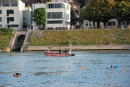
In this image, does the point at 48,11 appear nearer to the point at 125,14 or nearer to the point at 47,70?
the point at 125,14

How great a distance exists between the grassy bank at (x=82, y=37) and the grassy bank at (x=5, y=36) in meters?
Answer: 6.65

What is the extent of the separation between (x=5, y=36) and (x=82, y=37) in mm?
21447

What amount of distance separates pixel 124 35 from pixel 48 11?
29.8 metres

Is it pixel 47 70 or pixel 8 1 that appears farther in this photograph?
pixel 8 1

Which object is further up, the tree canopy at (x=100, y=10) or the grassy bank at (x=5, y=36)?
the tree canopy at (x=100, y=10)

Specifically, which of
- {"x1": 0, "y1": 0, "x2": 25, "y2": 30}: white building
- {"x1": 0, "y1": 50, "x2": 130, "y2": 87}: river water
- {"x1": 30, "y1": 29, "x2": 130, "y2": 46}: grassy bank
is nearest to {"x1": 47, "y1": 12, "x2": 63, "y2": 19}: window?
{"x1": 0, "y1": 0, "x2": 25, "y2": 30}: white building

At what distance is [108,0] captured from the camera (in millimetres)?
147875

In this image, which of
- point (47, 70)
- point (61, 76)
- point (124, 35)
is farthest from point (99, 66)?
point (124, 35)

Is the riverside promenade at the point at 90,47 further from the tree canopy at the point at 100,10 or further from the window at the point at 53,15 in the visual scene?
the window at the point at 53,15

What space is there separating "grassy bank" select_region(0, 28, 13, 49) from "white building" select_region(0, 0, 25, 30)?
13.8 metres

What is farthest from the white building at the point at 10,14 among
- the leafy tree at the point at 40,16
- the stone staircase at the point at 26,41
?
the stone staircase at the point at 26,41

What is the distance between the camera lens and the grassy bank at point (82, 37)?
420 feet

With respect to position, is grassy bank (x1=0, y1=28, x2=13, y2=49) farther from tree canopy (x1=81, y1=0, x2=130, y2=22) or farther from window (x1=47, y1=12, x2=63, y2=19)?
tree canopy (x1=81, y1=0, x2=130, y2=22)

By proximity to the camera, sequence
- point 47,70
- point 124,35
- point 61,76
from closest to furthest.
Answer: point 61,76, point 47,70, point 124,35
